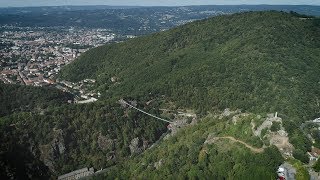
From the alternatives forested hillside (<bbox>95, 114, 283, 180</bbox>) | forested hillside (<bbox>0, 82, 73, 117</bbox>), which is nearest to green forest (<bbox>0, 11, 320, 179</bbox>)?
forested hillside (<bbox>95, 114, 283, 180</bbox>)

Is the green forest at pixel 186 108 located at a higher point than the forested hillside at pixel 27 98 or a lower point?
higher

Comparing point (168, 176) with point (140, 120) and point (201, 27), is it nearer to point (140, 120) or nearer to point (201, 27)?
point (140, 120)

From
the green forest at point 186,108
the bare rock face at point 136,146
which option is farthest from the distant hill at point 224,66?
the bare rock face at point 136,146

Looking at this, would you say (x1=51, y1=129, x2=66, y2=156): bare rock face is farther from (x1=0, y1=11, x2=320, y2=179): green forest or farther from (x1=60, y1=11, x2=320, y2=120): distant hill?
(x1=60, y1=11, x2=320, y2=120): distant hill

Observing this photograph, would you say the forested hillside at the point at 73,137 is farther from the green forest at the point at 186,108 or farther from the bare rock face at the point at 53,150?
the green forest at the point at 186,108

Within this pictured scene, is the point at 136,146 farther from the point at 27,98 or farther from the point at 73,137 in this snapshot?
the point at 27,98
